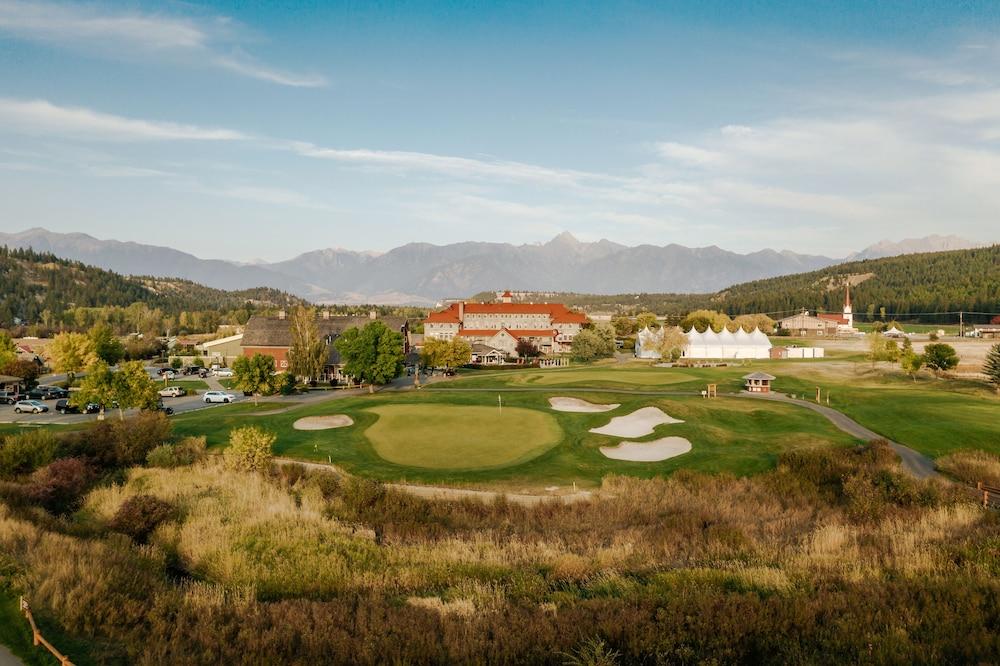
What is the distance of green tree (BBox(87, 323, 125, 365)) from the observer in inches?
2988

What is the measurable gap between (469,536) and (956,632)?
1374 cm

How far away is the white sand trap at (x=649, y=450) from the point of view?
33.9m

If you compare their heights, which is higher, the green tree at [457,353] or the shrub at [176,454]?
the green tree at [457,353]

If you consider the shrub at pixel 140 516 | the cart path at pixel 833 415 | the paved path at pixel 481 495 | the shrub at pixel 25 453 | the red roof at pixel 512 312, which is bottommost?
the paved path at pixel 481 495

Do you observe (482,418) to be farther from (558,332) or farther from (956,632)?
(558,332)

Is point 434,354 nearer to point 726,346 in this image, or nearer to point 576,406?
point 576,406

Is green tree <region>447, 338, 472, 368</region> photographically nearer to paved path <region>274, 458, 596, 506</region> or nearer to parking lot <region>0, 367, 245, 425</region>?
parking lot <region>0, 367, 245, 425</region>

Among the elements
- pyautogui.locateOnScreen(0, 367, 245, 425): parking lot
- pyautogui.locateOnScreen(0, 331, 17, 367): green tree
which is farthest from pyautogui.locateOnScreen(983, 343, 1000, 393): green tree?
pyautogui.locateOnScreen(0, 331, 17, 367): green tree

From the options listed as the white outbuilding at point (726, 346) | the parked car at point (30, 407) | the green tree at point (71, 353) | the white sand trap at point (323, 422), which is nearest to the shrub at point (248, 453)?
the white sand trap at point (323, 422)

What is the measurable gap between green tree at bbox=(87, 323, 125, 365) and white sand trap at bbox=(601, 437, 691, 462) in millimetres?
68740

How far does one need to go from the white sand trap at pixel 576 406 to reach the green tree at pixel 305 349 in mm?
32107

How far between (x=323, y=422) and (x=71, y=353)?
4774 cm

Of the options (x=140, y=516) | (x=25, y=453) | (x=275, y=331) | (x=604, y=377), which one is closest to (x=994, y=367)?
(x=604, y=377)

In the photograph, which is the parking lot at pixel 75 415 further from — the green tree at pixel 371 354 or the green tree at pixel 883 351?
the green tree at pixel 883 351
